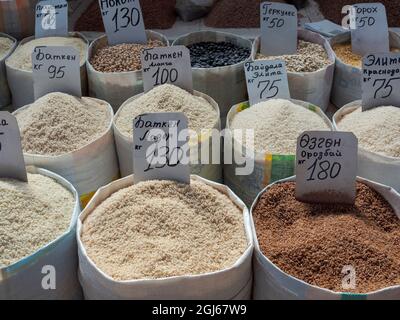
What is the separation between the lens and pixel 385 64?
1.47 m

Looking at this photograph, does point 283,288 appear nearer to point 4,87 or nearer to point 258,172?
point 258,172

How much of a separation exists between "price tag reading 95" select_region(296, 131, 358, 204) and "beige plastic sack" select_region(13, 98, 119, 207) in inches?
20.8

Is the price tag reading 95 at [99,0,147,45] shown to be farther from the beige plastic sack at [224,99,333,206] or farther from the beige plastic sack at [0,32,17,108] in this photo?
the beige plastic sack at [224,99,333,206]

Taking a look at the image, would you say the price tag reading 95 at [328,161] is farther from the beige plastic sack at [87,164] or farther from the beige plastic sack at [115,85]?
the beige plastic sack at [115,85]

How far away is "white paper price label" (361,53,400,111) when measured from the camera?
4.82ft

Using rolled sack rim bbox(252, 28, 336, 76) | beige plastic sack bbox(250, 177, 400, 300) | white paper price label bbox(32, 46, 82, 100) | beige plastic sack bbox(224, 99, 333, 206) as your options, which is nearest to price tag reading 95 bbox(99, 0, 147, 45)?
white paper price label bbox(32, 46, 82, 100)

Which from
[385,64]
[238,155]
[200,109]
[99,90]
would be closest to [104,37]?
[99,90]

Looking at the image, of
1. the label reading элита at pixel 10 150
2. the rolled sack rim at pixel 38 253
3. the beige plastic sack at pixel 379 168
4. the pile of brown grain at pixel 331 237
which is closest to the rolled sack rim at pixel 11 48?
the label reading элита at pixel 10 150

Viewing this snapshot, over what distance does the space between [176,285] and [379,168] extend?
63 centimetres

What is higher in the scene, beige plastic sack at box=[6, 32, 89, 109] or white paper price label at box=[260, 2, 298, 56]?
white paper price label at box=[260, 2, 298, 56]

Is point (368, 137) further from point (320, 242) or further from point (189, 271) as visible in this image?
point (189, 271)

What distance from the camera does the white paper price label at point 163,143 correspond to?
1168 millimetres

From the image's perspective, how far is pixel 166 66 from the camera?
1534 mm

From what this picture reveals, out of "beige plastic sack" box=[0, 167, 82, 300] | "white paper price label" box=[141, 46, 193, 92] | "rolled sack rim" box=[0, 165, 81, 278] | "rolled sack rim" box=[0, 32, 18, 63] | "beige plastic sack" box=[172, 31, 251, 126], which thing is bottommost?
A: "beige plastic sack" box=[0, 167, 82, 300]
